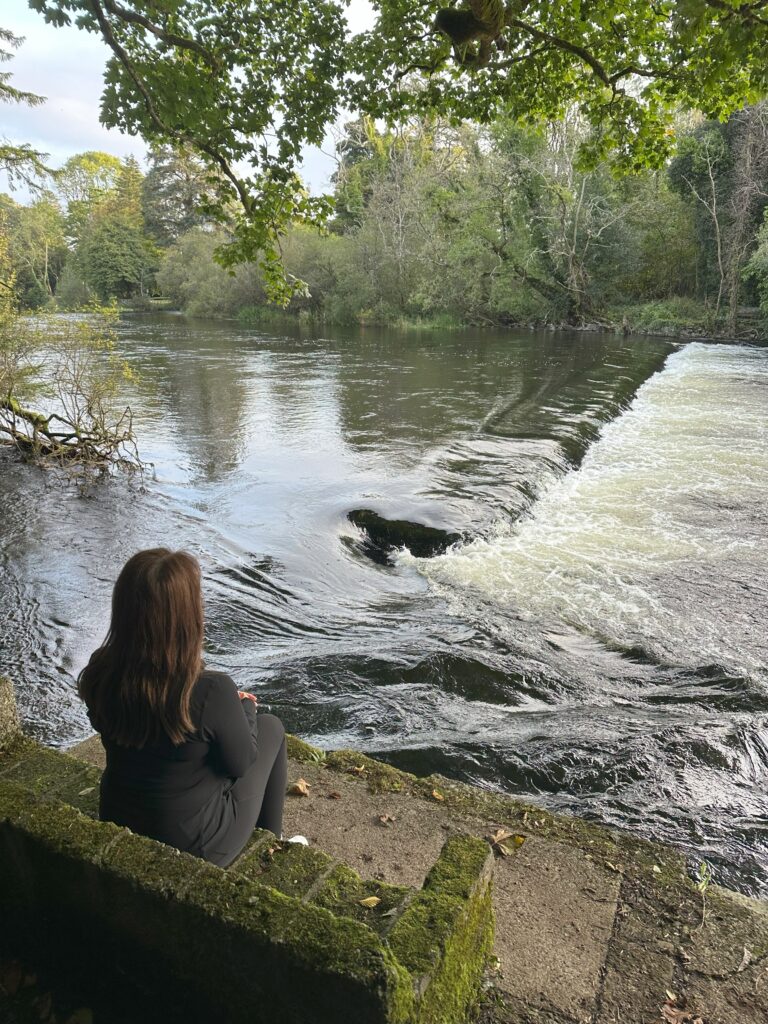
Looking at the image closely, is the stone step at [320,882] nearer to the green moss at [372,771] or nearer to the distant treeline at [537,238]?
the green moss at [372,771]

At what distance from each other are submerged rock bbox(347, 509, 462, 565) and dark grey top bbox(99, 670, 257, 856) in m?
6.28

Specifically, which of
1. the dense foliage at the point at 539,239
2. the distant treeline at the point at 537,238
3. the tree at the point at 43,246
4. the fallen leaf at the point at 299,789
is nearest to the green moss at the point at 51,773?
the fallen leaf at the point at 299,789

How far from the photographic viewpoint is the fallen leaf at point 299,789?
3947mm

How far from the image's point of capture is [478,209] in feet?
128

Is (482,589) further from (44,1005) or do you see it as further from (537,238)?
(537,238)

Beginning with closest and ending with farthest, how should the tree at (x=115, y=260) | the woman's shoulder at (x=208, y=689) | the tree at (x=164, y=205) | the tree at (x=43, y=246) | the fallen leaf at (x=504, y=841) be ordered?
the woman's shoulder at (x=208, y=689) < the fallen leaf at (x=504, y=841) < the tree at (x=43, y=246) < the tree at (x=115, y=260) < the tree at (x=164, y=205)

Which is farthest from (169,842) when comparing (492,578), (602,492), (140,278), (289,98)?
(140,278)

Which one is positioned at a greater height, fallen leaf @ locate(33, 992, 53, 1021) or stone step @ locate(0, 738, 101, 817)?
stone step @ locate(0, 738, 101, 817)

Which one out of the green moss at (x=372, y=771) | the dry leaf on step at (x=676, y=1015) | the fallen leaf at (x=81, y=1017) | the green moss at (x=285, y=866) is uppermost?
the green moss at (x=285, y=866)

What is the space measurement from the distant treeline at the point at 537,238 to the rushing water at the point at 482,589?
18589 mm

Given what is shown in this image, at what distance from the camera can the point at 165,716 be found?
8.32ft

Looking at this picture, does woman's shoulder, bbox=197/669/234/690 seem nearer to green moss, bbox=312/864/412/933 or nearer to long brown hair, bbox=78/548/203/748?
long brown hair, bbox=78/548/203/748

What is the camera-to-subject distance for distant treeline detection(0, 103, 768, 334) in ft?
113

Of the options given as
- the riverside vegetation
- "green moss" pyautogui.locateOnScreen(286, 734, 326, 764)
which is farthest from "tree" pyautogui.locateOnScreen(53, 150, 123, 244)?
"green moss" pyautogui.locateOnScreen(286, 734, 326, 764)
